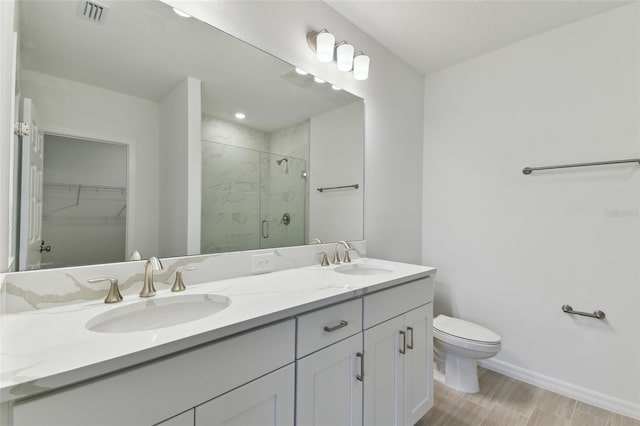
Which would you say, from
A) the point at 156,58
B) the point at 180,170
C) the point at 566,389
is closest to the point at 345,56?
the point at 156,58

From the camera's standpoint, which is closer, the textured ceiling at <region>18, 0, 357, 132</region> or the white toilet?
the textured ceiling at <region>18, 0, 357, 132</region>

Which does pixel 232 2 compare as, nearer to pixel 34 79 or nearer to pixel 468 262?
pixel 34 79

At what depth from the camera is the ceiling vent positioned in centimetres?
99

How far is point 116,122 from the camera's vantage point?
106 cm

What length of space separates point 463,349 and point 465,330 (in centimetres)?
15

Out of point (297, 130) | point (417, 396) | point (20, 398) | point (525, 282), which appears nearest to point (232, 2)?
point (297, 130)

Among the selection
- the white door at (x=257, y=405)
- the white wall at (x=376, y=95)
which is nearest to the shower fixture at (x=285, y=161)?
the white wall at (x=376, y=95)

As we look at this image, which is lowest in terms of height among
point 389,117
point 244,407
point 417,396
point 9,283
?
point 417,396

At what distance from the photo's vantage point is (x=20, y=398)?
50 centimetres

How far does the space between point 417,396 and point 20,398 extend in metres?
1.54

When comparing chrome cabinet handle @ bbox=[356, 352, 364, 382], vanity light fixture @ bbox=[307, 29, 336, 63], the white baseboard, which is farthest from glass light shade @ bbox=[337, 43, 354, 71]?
the white baseboard

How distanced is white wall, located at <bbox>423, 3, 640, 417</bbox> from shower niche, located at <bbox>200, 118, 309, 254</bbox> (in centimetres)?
144

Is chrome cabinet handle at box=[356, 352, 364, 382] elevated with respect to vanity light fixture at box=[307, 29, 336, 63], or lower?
lower

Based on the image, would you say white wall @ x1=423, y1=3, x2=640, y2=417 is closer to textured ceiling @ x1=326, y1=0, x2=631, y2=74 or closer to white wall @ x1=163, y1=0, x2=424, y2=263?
textured ceiling @ x1=326, y1=0, x2=631, y2=74
